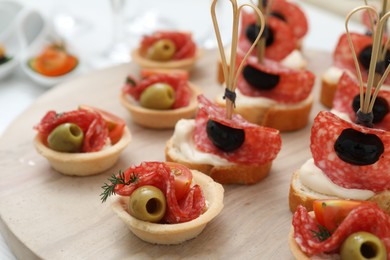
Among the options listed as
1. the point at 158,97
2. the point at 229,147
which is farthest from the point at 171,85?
the point at 229,147

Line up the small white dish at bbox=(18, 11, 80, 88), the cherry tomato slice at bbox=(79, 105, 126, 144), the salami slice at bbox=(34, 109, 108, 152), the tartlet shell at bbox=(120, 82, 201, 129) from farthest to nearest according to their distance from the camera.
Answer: the small white dish at bbox=(18, 11, 80, 88) → the tartlet shell at bbox=(120, 82, 201, 129) → the cherry tomato slice at bbox=(79, 105, 126, 144) → the salami slice at bbox=(34, 109, 108, 152)

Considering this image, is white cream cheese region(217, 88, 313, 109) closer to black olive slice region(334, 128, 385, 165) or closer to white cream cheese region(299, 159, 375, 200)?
white cream cheese region(299, 159, 375, 200)

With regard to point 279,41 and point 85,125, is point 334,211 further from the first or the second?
point 279,41

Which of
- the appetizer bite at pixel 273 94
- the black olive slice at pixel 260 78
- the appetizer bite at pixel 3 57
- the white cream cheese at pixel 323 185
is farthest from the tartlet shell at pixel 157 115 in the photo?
the appetizer bite at pixel 3 57

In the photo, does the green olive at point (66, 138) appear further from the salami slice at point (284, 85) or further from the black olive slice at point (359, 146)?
the black olive slice at point (359, 146)

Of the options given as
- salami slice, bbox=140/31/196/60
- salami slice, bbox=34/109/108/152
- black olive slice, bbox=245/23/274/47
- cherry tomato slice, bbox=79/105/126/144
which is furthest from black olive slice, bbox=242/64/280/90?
salami slice, bbox=34/109/108/152

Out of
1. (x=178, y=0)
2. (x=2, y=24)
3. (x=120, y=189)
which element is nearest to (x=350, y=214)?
(x=120, y=189)

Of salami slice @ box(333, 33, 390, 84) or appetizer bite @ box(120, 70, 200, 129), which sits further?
salami slice @ box(333, 33, 390, 84)
